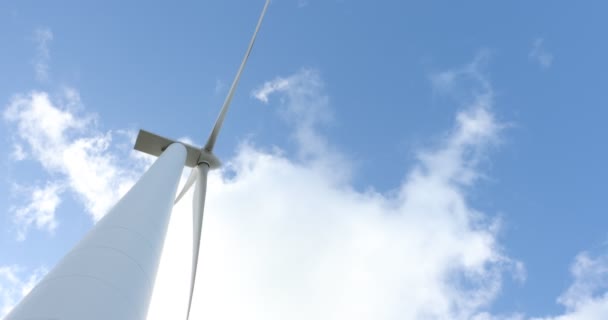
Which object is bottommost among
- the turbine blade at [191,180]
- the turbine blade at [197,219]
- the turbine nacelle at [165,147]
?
the turbine blade at [197,219]

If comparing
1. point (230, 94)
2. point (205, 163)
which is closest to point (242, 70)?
point (230, 94)

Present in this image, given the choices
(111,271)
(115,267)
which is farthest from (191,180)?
(111,271)

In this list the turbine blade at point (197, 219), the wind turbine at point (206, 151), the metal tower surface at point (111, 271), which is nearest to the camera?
the metal tower surface at point (111, 271)

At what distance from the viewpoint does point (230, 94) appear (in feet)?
71.6

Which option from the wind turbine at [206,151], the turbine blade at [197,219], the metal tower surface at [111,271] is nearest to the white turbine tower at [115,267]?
the metal tower surface at [111,271]

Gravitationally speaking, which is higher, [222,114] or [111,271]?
[222,114]

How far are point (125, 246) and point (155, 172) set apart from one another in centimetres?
480

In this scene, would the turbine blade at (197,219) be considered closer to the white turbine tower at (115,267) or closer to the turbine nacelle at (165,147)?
the turbine nacelle at (165,147)

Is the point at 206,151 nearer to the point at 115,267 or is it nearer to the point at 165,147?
the point at 165,147

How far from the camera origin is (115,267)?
22.4 ft

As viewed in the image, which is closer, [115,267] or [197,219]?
[115,267]

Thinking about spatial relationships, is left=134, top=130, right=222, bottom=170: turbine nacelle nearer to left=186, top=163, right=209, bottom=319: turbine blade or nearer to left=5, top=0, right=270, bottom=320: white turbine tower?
left=186, top=163, right=209, bottom=319: turbine blade

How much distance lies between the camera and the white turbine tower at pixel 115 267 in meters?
5.60

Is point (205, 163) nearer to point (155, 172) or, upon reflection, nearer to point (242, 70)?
point (242, 70)
